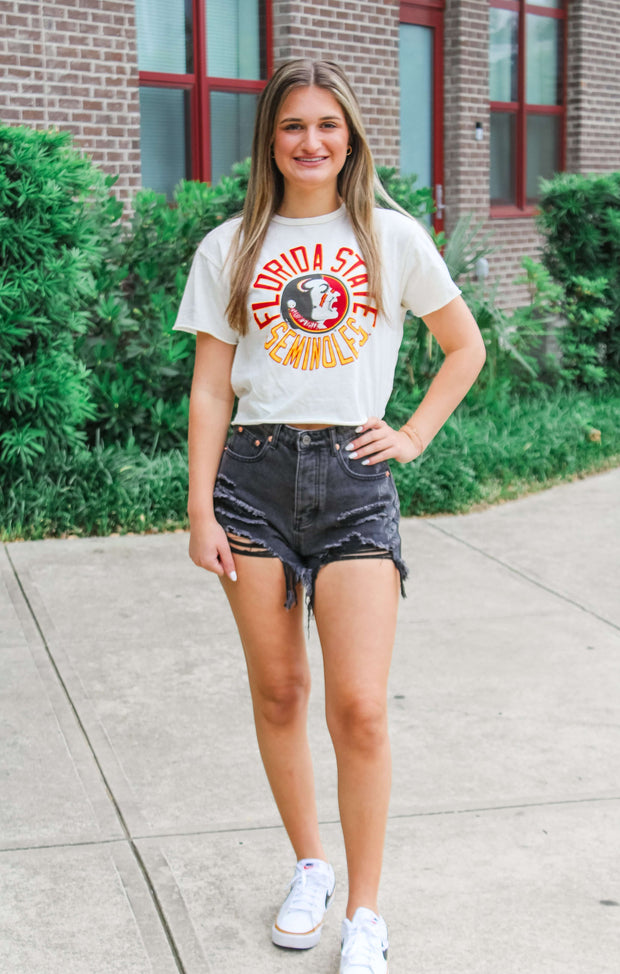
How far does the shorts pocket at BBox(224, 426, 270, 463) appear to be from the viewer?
2.59 m

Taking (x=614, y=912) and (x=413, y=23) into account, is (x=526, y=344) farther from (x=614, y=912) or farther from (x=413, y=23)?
(x=614, y=912)

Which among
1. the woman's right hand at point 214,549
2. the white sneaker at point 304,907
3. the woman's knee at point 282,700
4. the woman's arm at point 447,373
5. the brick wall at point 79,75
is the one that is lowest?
the white sneaker at point 304,907

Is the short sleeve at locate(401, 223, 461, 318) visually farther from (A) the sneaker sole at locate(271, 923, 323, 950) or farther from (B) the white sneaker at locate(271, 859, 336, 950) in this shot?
(A) the sneaker sole at locate(271, 923, 323, 950)

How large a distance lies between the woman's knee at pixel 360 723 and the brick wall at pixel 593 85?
424 inches

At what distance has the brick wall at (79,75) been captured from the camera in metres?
7.50

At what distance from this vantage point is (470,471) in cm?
690

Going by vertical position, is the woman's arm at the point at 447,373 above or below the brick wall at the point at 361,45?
below

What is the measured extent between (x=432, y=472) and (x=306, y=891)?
422cm

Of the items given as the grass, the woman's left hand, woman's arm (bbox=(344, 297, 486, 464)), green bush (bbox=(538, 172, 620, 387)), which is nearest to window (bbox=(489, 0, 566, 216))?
green bush (bbox=(538, 172, 620, 387))

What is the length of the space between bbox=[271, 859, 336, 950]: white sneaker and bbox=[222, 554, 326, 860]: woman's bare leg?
36 mm

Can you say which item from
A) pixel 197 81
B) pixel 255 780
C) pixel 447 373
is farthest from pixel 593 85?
pixel 447 373

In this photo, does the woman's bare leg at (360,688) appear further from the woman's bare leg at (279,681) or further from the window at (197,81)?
the window at (197,81)

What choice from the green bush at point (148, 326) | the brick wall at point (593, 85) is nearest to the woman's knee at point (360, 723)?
the green bush at point (148, 326)

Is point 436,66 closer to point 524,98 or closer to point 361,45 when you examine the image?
point 524,98
